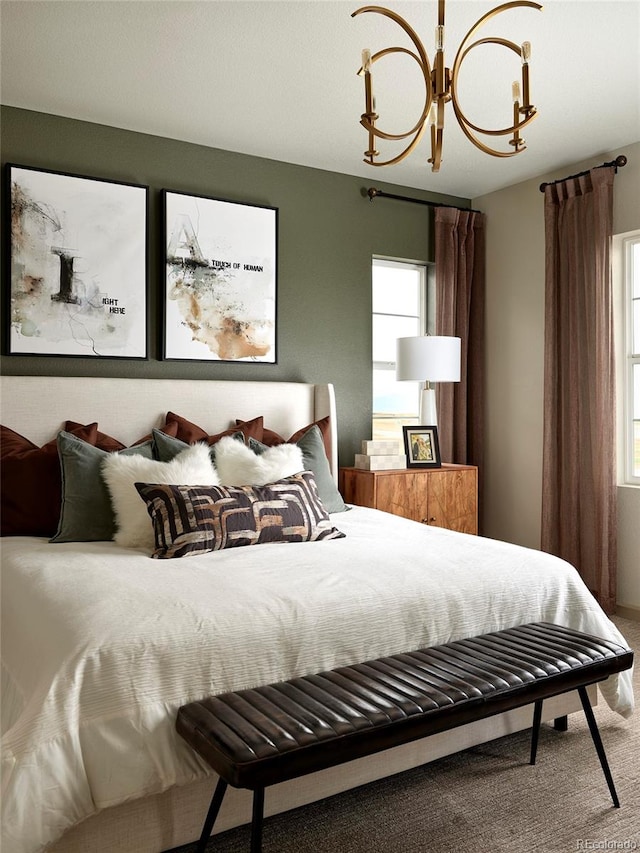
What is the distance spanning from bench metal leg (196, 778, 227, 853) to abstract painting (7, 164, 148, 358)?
2534 millimetres

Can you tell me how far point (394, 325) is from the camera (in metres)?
4.97

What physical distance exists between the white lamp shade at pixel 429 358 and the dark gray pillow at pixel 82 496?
6.54 ft

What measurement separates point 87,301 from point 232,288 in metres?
0.83

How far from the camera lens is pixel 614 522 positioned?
416 cm

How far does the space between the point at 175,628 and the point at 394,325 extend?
3403 mm

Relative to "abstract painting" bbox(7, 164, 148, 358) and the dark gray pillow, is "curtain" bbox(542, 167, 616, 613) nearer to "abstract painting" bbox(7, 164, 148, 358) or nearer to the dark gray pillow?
"abstract painting" bbox(7, 164, 148, 358)

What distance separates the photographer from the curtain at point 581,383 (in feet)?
13.6

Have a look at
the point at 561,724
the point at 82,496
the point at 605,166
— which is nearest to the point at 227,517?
the point at 82,496

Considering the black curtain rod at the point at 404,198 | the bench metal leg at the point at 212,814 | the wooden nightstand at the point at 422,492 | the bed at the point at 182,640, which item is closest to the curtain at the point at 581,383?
the wooden nightstand at the point at 422,492

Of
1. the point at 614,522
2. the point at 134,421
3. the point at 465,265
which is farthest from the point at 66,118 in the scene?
the point at 614,522

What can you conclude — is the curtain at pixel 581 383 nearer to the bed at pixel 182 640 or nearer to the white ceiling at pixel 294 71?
the white ceiling at pixel 294 71

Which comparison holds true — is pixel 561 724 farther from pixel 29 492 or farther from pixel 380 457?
pixel 29 492

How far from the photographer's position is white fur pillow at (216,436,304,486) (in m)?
3.29

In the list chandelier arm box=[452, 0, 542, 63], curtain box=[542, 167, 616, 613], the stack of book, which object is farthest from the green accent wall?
chandelier arm box=[452, 0, 542, 63]
